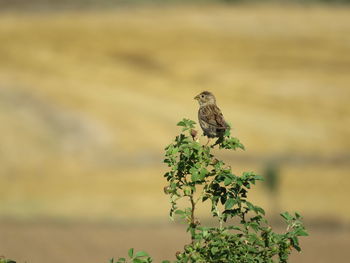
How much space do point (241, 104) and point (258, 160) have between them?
12.6 meters

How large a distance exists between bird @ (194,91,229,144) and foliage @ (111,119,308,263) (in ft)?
5.02

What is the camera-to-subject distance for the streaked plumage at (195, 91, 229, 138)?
29.2 feet

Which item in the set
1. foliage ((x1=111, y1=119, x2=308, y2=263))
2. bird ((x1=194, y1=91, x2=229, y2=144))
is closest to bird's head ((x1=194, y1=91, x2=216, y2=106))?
bird ((x1=194, y1=91, x2=229, y2=144))

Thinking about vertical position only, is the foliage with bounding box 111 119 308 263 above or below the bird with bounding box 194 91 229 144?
below

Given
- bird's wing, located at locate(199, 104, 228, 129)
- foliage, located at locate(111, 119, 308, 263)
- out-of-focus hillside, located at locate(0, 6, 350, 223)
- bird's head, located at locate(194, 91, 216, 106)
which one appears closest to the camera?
foliage, located at locate(111, 119, 308, 263)

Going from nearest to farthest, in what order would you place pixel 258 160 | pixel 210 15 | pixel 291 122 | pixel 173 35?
1. pixel 258 160
2. pixel 291 122
3. pixel 173 35
4. pixel 210 15

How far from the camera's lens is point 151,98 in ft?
222

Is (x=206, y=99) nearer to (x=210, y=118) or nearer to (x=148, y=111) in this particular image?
(x=210, y=118)

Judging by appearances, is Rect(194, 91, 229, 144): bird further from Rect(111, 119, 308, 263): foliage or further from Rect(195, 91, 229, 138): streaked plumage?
Rect(111, 119, 308, 263): foliage

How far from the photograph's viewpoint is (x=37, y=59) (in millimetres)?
75500

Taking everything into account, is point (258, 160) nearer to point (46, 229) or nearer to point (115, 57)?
point (46, 229)

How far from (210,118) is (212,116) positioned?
8cm

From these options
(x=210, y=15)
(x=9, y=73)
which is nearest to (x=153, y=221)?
(x=9, y=73)

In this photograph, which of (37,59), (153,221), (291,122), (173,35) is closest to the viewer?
(153,221)
